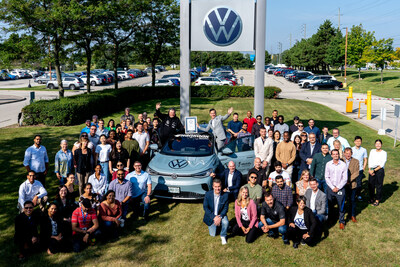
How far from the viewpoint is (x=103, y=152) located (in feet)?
31.4

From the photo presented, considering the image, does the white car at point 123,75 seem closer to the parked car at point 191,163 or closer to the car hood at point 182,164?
the parked car at point 191,163

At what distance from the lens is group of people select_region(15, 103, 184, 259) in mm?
6922

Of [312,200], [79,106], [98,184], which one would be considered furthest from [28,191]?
[79,106]

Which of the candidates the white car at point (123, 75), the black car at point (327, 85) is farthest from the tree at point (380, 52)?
the white car at point (123, 75)

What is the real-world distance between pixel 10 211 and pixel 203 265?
200 inches

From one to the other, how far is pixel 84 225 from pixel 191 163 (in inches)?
126

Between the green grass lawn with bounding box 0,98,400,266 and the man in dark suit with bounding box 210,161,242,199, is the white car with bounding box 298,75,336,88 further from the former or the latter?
the man in dark suit with bounding box 210,161,242,199

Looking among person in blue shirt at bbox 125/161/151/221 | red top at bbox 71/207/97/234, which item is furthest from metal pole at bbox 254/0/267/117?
red top at bbox 71/207/97/234

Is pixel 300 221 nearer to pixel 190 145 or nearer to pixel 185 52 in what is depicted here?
pixel 190 145

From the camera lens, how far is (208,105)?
27203mm

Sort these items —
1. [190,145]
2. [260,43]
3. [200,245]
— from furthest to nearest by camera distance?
1. [260,43]
2. [190,145]
3. [200,245]

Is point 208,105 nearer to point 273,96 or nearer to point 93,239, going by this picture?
point 273,96

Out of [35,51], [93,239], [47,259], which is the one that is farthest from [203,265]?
[35,51]

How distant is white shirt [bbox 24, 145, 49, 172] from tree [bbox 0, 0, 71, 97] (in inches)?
491
